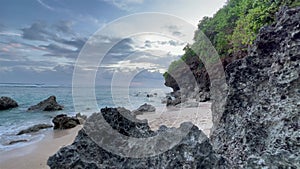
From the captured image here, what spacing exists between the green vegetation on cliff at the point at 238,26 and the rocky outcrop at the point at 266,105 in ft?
18.4

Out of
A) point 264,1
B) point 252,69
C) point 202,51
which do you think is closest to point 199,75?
point 202,51

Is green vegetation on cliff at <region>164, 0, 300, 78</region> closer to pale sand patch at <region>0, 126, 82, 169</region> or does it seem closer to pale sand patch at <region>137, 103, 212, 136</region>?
pale sand patch at <region>137, 103, 212, 136</region>

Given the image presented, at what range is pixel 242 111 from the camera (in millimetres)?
2912

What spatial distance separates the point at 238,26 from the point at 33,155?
47.4 ft

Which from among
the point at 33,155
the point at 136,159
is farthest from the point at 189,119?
the point at 136,159

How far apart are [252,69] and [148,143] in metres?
1.77

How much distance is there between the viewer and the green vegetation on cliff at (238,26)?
8.89 meters

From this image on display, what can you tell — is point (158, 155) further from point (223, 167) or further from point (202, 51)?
point (202, 51)

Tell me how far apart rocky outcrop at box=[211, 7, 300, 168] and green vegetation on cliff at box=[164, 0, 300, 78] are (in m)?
5.60

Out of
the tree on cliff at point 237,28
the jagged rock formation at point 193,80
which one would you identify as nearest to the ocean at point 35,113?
the jagged rock formation at point 193,80

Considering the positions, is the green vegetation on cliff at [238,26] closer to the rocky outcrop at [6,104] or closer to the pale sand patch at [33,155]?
the pale sand patch at [33,155]

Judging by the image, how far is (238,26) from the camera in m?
15.2

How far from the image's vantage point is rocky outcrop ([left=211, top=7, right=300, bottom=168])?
225 cm

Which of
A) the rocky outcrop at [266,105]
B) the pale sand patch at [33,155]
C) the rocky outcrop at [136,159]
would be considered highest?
the rocky outcrop at [266,105]
